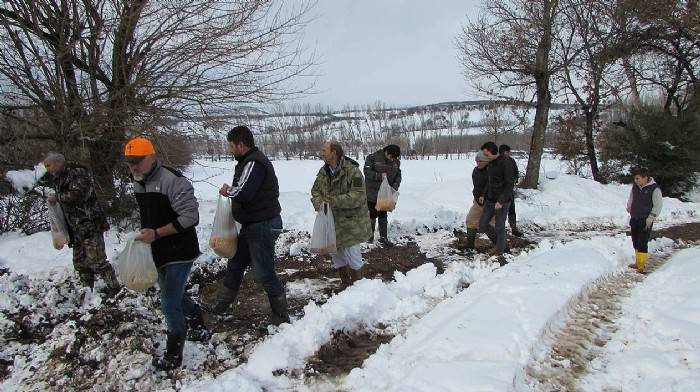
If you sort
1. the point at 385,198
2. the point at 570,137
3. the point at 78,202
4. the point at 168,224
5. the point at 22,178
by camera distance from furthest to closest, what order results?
the point at 570,137, the point at 385,198, the point at 22,178, the point at 78,202, the point at 168,224

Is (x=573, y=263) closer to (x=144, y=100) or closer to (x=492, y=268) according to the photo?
(x=492, y=268)

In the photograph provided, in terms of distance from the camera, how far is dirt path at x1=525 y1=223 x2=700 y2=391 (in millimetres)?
3355

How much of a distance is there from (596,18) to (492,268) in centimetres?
1369

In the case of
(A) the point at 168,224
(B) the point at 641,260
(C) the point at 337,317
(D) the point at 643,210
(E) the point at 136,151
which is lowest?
(B) the point at 641,260

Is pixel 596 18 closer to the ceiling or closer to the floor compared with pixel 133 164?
closer to the ceiling

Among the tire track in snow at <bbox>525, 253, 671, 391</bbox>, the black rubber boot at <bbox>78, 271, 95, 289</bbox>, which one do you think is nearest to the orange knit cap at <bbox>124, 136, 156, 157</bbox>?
the black rubber boot at <bbox>78, 271, 95, 289</bbox>

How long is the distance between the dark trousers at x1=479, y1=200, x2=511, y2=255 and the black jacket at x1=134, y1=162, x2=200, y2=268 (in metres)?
4.83

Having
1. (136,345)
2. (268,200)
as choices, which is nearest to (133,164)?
(268,200)

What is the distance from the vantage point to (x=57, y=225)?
4.96m

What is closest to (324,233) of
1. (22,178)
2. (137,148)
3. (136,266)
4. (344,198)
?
(344,198)

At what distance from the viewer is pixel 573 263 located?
6.00m

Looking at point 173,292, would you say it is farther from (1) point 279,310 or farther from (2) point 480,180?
(2) point 480,180

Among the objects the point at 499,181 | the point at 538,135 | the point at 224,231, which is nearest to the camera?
the point at 224,231

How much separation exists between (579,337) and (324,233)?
2674 mm
